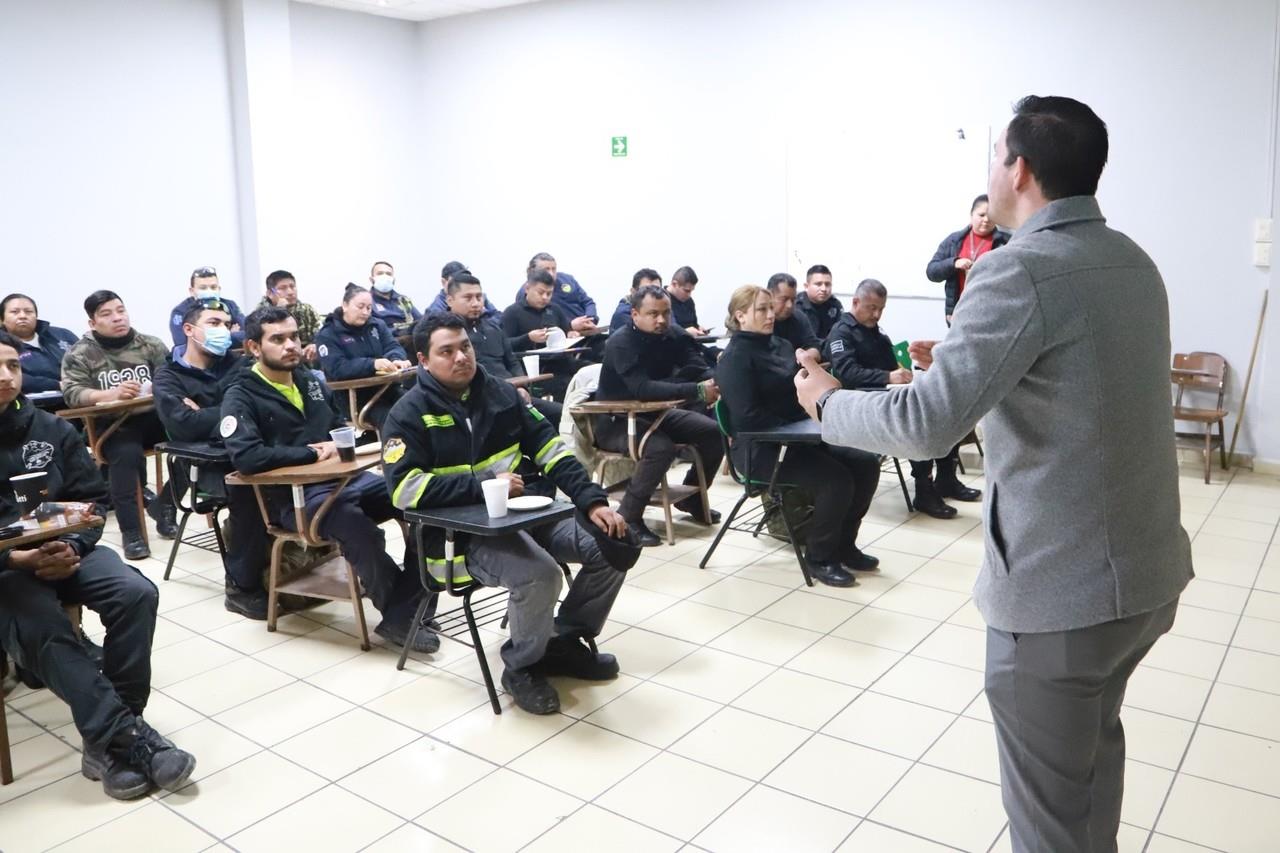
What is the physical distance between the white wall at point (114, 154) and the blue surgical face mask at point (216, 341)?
3.36 metres

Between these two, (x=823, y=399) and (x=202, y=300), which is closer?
(x=823, y=399)

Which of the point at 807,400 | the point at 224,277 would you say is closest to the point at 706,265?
the point at 224,277

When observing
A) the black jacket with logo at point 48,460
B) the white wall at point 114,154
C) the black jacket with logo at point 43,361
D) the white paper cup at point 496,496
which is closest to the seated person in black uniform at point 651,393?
the white paper cup at point 496,496

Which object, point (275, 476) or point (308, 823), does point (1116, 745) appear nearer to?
point (308, 823)

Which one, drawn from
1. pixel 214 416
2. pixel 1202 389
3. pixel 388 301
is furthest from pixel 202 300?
pixel 1202 389

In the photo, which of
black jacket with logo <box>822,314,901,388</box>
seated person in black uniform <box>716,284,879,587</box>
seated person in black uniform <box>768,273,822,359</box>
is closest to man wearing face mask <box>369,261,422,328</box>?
seated person in black uniform <box>768,273,822,359</box>

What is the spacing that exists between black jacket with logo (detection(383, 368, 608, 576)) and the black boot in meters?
2.44

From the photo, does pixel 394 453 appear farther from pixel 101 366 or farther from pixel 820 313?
pixel 820 313

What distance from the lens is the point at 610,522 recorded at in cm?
321

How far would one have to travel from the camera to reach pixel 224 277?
8.20m

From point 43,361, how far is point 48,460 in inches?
119

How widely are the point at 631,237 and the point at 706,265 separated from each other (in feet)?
2.54

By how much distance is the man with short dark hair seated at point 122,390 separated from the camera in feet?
16.0

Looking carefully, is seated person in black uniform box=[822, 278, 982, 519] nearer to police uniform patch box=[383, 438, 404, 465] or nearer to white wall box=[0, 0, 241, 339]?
police uniform patch box=[383, 438, 404, 465]
